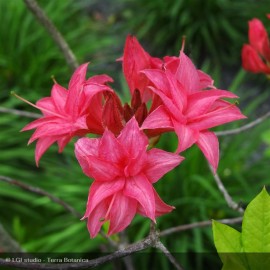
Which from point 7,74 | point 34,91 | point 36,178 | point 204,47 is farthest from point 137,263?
point 204,47

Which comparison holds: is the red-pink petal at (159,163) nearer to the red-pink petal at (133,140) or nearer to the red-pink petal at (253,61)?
the red-pink petal at (133,140)

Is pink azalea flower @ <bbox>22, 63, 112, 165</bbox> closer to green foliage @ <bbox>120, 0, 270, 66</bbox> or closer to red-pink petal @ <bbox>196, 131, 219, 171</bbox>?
red-pink petal @ <bbox>196, 131, 219, 171</bbox>

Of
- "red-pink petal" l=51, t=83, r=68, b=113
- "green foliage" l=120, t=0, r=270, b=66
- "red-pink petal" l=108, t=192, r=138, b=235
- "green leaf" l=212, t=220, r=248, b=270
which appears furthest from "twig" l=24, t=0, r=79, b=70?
"green foliage" l=120, t=0, r=270, b=66

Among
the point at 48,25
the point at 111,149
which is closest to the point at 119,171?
the point at 111,149

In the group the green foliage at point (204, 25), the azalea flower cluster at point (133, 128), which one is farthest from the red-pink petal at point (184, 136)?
the green foliage at point (204, 25)

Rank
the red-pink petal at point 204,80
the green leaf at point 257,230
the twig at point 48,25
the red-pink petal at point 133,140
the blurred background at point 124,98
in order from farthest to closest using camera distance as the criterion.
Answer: the blurred background at point 124,98 < the twig at point 48,25 < the red-pink petal at point 204,80 < the red-pink petal at point 133,140 < the green leaf at point 257,230

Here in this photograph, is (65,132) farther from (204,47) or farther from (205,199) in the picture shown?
(204,47)

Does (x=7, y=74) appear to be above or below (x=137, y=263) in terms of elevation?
above
